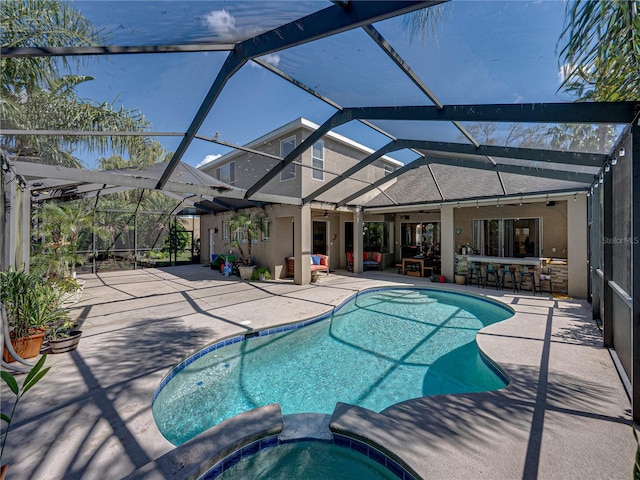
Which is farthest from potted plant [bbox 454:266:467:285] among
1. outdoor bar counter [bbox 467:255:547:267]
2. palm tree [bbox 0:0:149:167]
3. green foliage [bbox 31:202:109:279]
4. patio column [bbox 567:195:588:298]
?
green foliage [bbox 31:202:109:279]

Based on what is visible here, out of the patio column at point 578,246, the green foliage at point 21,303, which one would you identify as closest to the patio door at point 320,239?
the patio column at point 578,246

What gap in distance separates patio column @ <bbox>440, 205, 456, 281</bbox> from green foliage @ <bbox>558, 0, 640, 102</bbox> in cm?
865

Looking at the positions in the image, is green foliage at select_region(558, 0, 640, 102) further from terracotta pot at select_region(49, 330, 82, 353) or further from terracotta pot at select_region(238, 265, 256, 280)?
terracotta pot at select_region(238, 265, 256, 280)

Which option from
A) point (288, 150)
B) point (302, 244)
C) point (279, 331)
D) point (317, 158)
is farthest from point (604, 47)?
point (288, 150)

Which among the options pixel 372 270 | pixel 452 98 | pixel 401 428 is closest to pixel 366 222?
pixel 372 270

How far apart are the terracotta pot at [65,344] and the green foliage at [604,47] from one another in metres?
7.82

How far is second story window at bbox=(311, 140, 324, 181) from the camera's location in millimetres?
11352

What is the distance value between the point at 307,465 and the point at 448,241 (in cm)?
1058

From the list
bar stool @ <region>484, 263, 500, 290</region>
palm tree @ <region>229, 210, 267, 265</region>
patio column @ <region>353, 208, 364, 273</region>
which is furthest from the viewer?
patio column @ <region>353, 208, 364, 273</region>

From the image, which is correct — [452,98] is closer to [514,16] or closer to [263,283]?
[514,16]

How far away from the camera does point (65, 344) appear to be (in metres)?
4.65

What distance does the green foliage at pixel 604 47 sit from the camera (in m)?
2.19

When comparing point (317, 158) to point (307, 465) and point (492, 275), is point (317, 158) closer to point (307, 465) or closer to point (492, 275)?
point (492, 275)

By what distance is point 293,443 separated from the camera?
9.49ft
